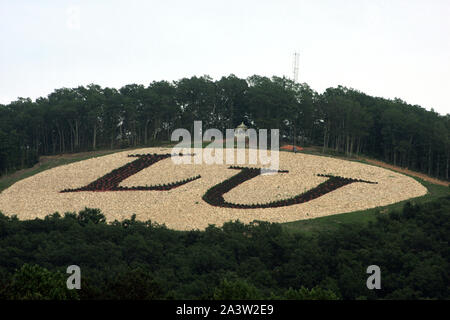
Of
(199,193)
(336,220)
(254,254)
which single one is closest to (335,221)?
(336,220)

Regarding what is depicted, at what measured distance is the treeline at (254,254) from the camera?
25.0 meters

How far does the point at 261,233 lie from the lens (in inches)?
1226

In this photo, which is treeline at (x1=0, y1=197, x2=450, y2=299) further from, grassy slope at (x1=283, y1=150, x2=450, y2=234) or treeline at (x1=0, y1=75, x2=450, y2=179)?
treeline at (x1=0, y1=75, x2=450, y2=179)

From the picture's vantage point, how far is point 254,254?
29.9 meters

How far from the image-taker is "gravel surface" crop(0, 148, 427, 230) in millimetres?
39500

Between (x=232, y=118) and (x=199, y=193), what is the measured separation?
41.3 metres

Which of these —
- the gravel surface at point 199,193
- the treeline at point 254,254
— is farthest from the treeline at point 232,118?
the treeline at point 254,254

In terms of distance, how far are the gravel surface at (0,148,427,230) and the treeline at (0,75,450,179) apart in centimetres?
1629

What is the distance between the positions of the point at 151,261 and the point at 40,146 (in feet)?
209

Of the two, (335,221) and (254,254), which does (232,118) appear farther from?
(254,254)

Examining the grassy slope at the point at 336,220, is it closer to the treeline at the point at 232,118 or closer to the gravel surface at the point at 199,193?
the gravel surface at the point at 199,193

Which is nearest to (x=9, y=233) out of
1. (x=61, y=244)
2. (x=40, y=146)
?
(x=61, y=244)

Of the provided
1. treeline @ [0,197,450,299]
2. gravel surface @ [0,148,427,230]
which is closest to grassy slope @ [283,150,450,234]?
gravel surface @ [0,148,427,230]

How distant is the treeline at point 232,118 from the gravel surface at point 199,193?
16.3 meters
